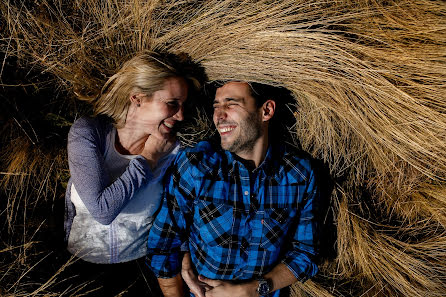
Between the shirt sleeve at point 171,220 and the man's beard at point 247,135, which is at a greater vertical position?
the man's beard at point 247,135

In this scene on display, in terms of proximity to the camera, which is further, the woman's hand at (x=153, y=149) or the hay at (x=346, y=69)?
the woman's hand at (x=153, y=149)

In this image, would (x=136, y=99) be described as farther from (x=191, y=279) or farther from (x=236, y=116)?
(x=191, y=279)

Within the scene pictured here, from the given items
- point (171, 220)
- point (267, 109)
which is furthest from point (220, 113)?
point (171, 220)

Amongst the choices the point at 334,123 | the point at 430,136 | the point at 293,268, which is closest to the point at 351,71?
the point at 334,123

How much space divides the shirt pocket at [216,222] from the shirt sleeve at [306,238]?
505 millimetres

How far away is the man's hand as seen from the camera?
2066mm

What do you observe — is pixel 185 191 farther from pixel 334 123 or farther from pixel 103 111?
pixel 334 123

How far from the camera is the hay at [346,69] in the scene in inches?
72.8

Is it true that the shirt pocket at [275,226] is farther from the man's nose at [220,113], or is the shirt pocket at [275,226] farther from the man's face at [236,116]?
the man's nose at [220,113]

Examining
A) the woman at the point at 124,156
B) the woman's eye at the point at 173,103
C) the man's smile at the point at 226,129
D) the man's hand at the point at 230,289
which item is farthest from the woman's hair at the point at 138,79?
the man's hand at the point at 230,289

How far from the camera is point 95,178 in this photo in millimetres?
1859

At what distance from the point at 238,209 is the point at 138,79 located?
109cm

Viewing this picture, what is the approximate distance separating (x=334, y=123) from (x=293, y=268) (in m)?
1.09

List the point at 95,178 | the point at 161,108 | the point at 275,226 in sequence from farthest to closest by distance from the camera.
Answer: the point at 275,226, the point at 161,108, the point at 95,178
